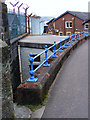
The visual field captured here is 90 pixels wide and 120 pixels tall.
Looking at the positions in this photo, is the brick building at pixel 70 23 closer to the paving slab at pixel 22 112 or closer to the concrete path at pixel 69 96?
the concrete path at pixel 69 96

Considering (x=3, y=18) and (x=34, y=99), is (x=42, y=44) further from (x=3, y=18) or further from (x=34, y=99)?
(x=34, y=99)

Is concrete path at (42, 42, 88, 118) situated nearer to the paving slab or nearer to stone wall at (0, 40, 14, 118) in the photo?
the paving slab

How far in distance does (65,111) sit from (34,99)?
2.42 feet

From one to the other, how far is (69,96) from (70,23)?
36.2 metres

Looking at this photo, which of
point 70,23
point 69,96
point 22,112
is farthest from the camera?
point 70,23

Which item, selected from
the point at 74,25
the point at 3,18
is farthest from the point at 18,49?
the point at 74,25

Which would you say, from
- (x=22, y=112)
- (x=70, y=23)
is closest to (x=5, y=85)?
(x=22, y=112)

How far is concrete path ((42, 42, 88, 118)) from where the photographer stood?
11.9 feet

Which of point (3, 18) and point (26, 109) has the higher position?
point (3, 18)

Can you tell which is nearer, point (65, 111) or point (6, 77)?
point (6, 77)

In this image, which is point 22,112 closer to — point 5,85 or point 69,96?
point 5,85

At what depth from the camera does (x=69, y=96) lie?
4391mm

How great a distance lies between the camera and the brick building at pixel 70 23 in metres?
37.0

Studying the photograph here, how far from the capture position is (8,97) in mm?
2742
